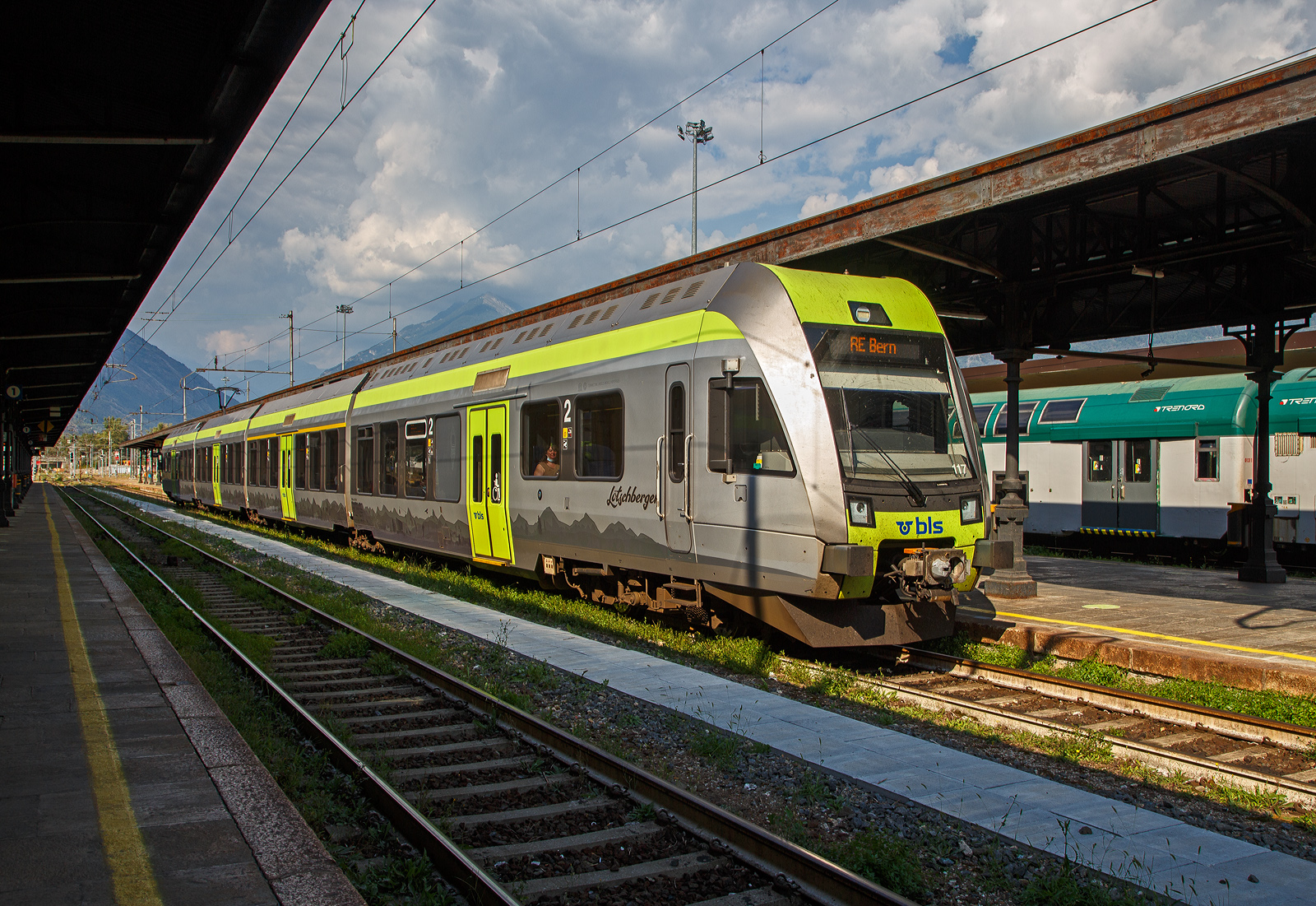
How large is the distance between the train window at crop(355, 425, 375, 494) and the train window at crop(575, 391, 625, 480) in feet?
25.0

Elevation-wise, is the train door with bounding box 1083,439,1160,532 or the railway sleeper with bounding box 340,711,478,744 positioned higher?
the train door with bounding box 1083,439,1160,532

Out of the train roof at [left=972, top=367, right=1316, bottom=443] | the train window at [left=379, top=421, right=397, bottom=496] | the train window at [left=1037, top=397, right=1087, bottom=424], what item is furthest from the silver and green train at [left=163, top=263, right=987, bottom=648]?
the train window at [left=1037, top=397, right=1087, bottom=424]

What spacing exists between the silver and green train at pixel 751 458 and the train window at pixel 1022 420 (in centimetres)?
1187

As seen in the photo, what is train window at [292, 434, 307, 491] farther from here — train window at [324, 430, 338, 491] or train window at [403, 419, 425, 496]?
train window at [403, 419, 425, 496]

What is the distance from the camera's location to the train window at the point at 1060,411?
18.9 metres

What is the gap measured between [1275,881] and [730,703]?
3.70 metres

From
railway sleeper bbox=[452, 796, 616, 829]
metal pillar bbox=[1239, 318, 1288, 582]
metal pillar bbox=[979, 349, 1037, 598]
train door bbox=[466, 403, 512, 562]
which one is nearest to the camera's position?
railway sleeper bbox=[452, 796, 616, 829]

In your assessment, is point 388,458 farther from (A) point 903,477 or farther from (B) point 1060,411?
(B) point 1060,411

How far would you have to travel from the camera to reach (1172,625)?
9.81 m

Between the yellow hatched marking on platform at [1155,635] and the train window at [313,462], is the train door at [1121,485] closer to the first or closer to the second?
the yellow hatched marking on platform at [1155,635]

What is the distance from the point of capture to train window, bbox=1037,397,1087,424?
61.9 feet

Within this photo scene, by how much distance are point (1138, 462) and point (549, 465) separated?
1213cm

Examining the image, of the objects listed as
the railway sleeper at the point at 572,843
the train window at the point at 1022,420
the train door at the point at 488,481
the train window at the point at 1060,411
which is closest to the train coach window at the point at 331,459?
the train door at the point at 488,481

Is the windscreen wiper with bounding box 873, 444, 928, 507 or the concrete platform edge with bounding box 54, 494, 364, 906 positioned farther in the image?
the windscreen wiper with bounding box 873, 444, 928, 507
